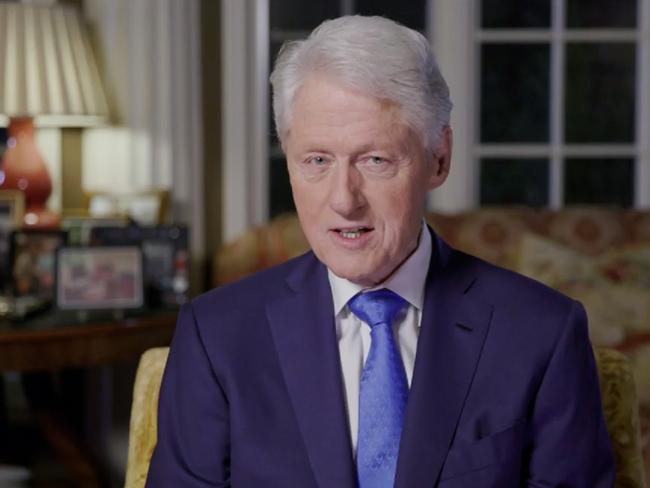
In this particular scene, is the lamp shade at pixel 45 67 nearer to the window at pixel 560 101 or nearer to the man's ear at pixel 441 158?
the window at pixel 560 101

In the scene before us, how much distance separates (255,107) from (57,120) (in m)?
0.71

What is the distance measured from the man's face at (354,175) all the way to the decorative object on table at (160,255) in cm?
184

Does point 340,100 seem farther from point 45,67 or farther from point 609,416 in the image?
point 45,67

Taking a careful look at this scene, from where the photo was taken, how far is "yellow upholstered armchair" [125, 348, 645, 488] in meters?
1.74

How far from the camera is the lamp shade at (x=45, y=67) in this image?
10.9 feet

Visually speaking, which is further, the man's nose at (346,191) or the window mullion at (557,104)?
the window mullion at (557,104)

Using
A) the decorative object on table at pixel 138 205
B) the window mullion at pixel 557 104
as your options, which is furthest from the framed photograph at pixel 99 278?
the window mullion at pixel 557 104

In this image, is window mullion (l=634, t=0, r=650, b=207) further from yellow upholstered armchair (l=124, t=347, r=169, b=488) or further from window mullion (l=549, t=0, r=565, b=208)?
yellow upholstered armchair (l=124, t=347, r=169, b=488)

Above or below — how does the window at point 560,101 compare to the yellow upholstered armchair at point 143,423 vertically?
above

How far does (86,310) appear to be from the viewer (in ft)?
10.5

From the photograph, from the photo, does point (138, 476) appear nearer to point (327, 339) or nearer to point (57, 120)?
point (327, 339)

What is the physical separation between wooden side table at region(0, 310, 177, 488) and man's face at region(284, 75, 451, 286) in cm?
159

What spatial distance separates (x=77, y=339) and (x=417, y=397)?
165 centimetres

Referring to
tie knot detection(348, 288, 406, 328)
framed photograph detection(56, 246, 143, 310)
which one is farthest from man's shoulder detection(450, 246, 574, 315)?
framed photograph detection(56, 246, 143, 310)
